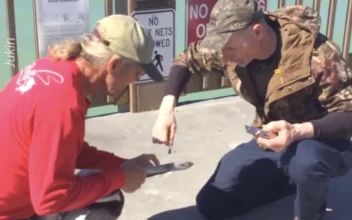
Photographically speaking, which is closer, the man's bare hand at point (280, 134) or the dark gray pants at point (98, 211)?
the dark gray pants at point (98, 211)

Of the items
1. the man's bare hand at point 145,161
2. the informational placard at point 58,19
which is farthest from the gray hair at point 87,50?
the informational placard at point 58,19

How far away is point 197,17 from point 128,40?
2.32 metres

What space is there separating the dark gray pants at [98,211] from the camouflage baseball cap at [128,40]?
58 cm

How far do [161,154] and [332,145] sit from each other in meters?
1.25

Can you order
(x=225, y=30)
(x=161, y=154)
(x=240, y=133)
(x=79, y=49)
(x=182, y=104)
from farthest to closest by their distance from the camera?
(x=182, y=104) → (x=240, y=133) → (x=161, y=154) → (x=225, y=30) → (x=79, y=49)

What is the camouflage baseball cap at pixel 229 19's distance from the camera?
2.83 metres

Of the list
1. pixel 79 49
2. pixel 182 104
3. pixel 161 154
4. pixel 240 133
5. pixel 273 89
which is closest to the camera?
pixel 79 49

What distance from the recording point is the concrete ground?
352cm

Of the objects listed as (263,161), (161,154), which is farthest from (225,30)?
(161,154)

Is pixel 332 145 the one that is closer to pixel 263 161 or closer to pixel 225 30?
pixel 263 161

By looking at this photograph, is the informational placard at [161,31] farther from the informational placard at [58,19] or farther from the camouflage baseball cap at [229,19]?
the camouflage baseball cap at [229,19]

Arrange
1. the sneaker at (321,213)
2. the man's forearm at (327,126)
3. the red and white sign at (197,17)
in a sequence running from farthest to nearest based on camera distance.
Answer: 1. the red and white sign at (197,17)
2. the sneaker at (321,213)
3. the man's forearm at (327,126)

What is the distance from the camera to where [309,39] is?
3.00m

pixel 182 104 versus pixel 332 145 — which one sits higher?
pixel 332 145
